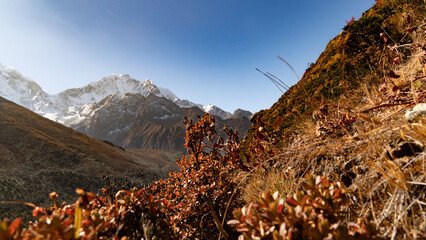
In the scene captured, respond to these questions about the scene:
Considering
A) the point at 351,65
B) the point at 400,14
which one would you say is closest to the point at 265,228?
the point at 351,65

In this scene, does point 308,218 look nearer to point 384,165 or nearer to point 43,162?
point 384,165

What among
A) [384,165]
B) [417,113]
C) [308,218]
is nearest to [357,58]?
[417,113]

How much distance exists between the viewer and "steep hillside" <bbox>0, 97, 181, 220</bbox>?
33.0m

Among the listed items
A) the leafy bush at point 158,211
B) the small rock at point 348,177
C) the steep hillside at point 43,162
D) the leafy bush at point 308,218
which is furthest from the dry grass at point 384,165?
the steep hillside at point 43,162

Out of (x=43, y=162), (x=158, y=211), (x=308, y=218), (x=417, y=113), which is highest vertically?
(x=417, y=113)

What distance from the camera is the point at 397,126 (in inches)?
60.4

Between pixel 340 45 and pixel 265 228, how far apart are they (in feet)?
14.5

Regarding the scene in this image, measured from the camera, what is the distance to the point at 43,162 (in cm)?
4488

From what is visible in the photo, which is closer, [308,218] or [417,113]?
[308,218]

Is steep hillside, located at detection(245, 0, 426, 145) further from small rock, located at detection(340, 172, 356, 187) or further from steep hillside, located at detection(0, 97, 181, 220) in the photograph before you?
steep hillside, located at detection(0, 97, 181, 220)

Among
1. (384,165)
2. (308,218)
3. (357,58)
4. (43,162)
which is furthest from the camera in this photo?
(43,162)

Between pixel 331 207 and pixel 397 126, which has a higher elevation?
pixel 397 126

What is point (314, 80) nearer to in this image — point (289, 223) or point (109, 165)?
point (289, 223)

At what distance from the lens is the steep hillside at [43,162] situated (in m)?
33.0
